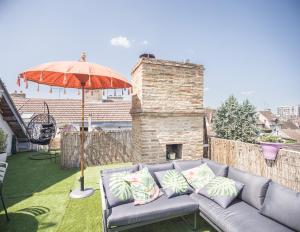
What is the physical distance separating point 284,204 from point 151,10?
7238 millimetres

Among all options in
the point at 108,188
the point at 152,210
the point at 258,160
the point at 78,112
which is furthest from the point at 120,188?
the point at 78,112

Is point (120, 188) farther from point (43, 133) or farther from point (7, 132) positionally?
point (7, 132)

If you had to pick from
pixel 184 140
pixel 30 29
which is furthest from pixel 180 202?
pixel 30 29

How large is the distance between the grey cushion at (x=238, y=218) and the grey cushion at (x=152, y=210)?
27 cm

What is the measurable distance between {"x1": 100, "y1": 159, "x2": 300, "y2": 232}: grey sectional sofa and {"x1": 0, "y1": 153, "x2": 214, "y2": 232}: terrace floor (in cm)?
51

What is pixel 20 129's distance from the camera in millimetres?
9531

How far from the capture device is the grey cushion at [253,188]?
2881 mm

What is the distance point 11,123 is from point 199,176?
1009 centimetres

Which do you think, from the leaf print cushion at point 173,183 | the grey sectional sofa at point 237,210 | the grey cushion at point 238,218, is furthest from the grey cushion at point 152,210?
the grey cushion at point 238,218

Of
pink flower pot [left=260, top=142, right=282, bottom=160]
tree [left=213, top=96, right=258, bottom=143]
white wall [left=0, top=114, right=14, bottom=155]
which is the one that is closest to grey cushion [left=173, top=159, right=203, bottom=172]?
pink flower pot [left=260, top=142, right=282, bottom=160]

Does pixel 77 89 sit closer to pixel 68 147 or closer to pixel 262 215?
pixel 68 147

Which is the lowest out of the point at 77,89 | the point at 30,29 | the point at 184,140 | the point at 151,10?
the point at 184,140

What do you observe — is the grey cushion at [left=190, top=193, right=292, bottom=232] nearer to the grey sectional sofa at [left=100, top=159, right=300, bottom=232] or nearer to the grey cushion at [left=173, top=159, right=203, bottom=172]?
the grey sectional sofa at [left=100, top=159, right=300, bottom=232]

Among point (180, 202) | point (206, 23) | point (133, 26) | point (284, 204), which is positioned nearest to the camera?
point (284, 204)
